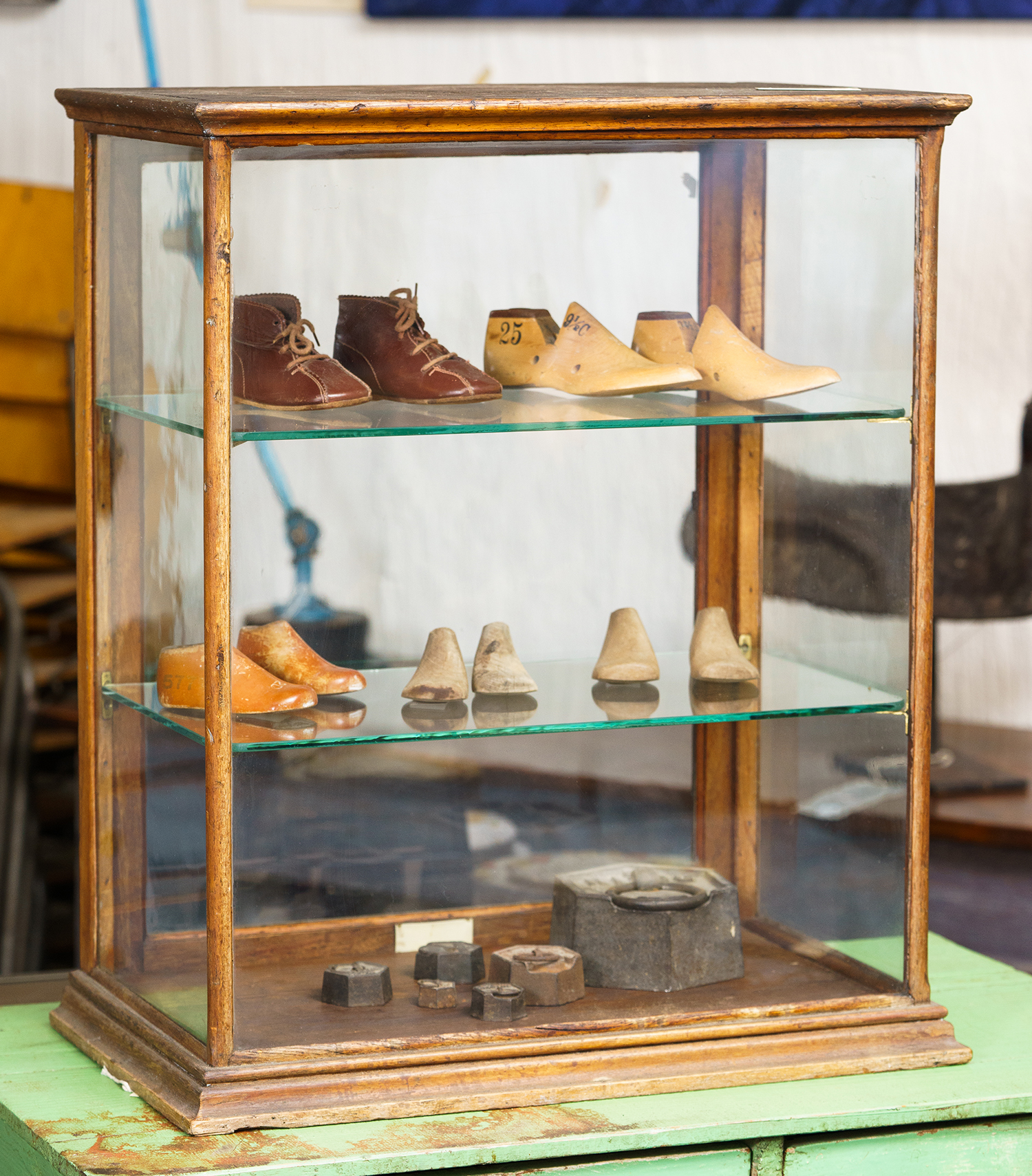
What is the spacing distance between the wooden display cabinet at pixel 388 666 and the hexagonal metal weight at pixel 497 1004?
25 mm

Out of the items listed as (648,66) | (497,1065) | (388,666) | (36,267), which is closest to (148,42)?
(36,267)

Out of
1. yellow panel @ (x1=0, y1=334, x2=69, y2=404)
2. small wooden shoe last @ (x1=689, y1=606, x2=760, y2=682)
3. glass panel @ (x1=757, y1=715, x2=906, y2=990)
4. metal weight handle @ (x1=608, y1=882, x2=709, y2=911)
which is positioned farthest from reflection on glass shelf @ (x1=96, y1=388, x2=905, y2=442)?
yellow panel @ (x1=0, y1=334, x2=69, y2=404)

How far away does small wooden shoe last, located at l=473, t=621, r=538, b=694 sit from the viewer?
1987 mm

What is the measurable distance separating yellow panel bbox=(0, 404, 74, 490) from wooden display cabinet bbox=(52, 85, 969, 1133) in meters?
1.81

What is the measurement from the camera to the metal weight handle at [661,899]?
6.54ft

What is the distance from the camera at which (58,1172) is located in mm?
1621

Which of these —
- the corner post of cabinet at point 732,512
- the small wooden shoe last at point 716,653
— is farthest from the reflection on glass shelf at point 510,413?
the small wooden shoe last at point 716,653

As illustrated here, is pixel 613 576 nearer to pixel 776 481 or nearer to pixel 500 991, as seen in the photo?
pixel 776 481

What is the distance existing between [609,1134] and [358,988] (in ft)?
1.13

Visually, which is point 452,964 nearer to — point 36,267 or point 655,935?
point 655,935

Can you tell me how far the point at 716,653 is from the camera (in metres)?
2.09

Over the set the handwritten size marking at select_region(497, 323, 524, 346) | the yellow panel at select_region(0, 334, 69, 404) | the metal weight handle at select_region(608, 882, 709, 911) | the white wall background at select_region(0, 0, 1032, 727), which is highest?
the white wall background at select_region(0, 0, 1032, 727)

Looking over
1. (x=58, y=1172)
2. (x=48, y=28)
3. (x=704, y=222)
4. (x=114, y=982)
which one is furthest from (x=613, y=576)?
(x=48, y=28)

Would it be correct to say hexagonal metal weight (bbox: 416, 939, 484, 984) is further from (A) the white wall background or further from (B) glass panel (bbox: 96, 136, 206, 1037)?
(A) the white wall background
